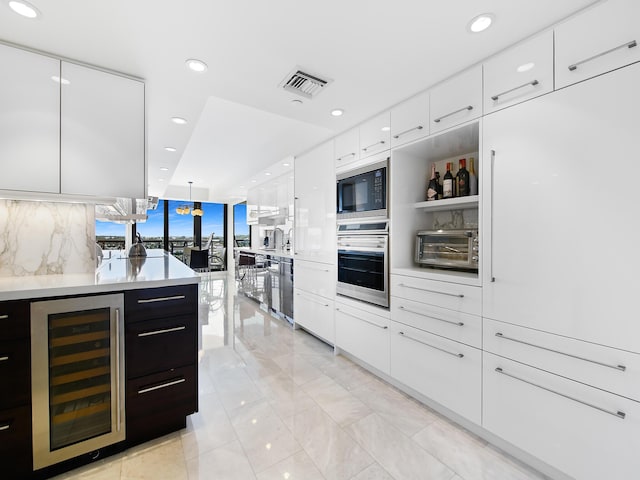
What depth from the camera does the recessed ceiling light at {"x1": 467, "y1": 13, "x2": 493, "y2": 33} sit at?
1.38 m

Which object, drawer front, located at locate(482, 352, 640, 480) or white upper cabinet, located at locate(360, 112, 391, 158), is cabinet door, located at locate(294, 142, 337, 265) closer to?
white upper cabinet, located at locate(360, 112, 391, 158)

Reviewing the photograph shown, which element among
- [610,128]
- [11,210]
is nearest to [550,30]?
[610,128]

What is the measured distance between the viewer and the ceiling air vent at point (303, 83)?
190 cm

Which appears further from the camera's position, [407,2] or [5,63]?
[5,63]

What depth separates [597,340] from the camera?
4.15 ft

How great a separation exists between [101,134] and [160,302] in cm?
119

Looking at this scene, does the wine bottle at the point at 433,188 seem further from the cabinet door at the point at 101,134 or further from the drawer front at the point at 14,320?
the drawer front at the point at 14,320

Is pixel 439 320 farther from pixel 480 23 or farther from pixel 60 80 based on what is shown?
pixel 60 80

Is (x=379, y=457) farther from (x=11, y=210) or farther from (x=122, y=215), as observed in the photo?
(x=122, y=215)

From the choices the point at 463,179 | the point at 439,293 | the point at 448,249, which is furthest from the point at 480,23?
the point at 439,293

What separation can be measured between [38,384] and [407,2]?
8.37ft

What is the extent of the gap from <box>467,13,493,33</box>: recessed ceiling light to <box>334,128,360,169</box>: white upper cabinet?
49.7 inches

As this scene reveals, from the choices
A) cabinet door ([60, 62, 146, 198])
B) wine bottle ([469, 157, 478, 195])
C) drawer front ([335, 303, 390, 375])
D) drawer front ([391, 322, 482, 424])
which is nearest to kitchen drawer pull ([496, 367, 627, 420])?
drawer front ([391, 322, 482, 424])

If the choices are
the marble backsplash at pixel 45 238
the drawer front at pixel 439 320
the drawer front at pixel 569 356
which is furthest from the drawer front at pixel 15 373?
the drawer front at pixel 569 356
